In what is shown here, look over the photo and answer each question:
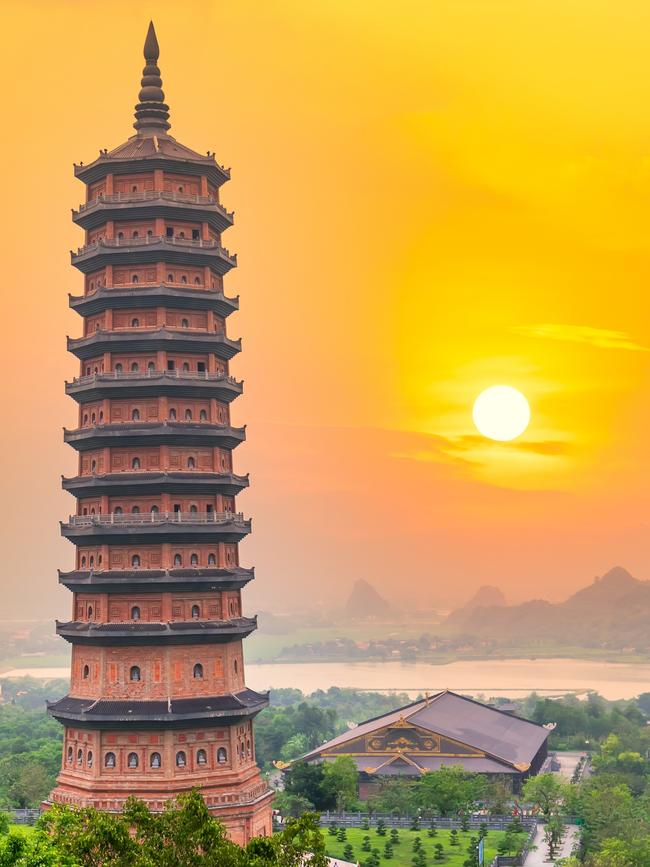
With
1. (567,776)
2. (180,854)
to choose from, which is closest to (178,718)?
(180,854)

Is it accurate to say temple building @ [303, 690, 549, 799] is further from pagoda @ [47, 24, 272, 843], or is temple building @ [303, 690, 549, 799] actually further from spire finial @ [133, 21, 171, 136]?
spire finial @ [133, 21, 171, 136]

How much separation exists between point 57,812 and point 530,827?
2320 inches

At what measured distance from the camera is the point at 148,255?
257 feet

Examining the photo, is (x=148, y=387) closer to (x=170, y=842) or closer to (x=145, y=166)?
(x=145, y=166)

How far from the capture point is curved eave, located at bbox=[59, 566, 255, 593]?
242ft

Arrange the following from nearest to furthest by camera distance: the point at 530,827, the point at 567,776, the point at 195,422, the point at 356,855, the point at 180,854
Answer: the point at 180,854 → the point at 195,422 → the point at 356,855 → the point at 530,827 → the point at 567,776

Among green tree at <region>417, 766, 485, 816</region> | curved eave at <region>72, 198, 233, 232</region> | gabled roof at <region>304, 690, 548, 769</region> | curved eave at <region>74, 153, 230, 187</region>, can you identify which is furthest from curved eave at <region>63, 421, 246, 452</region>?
gabled roof at <region>304, 690, 548, 769</region>

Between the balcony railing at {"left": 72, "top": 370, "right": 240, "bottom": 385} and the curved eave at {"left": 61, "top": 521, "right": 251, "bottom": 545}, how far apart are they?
8118mm

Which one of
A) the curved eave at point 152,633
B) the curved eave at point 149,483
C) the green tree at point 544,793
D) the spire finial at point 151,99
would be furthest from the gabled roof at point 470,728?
the spire finial at point 151,99

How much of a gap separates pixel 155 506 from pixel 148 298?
11.8m

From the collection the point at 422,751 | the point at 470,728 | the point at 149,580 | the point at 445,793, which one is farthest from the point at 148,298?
the point at 470,728

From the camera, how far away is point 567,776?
13762 cm

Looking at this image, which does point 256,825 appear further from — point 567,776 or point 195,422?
point 567,776

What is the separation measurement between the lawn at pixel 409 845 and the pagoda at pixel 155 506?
1554 centimetres
